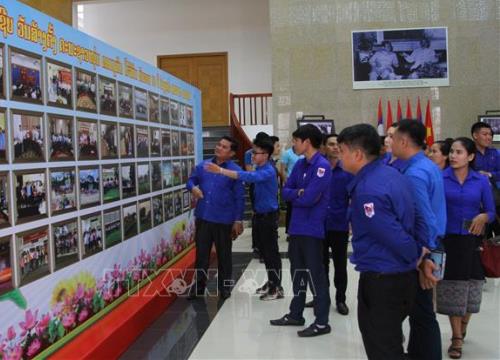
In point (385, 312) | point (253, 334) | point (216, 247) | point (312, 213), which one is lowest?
point (253, 334)

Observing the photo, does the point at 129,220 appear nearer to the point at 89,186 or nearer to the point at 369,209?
the point at 89,186

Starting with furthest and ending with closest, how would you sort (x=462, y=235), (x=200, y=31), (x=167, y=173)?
1. (x=200, y=31)
2. (x=167, y=173)
3. (x=462, y=235)

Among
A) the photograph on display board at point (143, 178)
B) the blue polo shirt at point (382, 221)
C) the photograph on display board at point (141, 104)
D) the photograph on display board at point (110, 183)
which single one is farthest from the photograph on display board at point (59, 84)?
the blue polo shirt at point (382, 221)

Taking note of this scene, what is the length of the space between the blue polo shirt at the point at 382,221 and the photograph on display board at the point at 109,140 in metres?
1.92

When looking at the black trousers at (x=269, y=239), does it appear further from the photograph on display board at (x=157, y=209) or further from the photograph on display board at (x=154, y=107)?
the photograph on display board at (x=154, y=107)

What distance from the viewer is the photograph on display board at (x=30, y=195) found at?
230 centimetres

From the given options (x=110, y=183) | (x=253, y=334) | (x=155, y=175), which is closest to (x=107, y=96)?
(x=110, y=183)

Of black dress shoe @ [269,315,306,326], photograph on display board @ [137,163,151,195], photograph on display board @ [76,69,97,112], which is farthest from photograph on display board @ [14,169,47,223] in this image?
black dress shoe @ [269,315,306,326]

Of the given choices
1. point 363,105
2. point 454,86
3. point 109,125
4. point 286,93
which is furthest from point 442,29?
point 109,125

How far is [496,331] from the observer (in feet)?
10.9

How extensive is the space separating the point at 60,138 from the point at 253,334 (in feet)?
6.17

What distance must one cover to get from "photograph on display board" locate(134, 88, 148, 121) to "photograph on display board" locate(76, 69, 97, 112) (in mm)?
703

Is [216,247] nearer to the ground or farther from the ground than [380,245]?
nearer to the ground

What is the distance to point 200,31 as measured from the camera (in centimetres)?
1186
